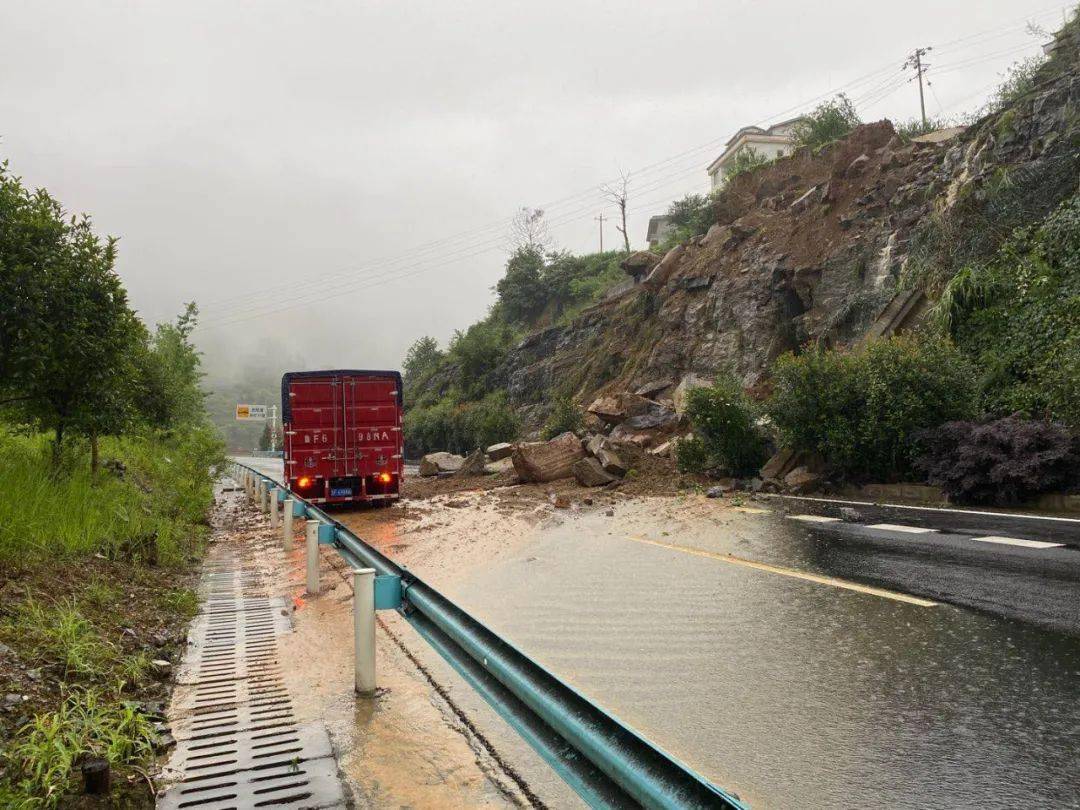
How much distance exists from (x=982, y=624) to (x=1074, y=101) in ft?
72.3

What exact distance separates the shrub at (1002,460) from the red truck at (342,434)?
36.6ft

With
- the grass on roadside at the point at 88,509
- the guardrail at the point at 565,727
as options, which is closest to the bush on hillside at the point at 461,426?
the grass on roadside at the point at 88,509

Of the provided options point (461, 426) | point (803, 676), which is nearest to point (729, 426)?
point (803, 676)

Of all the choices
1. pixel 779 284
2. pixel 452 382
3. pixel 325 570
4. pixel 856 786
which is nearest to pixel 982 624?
pixel 856 786

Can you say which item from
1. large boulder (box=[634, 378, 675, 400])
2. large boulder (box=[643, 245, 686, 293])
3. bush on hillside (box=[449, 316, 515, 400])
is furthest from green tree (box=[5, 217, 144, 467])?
bush on hillside (box=[449, 316, 515, 400])

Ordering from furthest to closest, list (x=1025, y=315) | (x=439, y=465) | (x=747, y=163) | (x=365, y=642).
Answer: (x=747, y=163) → (x=439, y=465) → (x=1025, y=315) → (x=365, y=642)

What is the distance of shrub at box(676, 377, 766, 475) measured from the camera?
18.7 m

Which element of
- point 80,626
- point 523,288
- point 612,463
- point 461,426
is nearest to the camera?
point 80,626

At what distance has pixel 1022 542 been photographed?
9203 mm

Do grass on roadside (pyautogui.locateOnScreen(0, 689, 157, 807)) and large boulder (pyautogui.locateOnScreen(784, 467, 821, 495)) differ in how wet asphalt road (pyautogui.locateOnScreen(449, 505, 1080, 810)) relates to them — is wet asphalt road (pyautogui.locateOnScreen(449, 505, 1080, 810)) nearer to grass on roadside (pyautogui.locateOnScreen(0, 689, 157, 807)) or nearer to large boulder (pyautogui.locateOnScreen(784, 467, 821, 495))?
grass on roadside (pyautogui.locateOnScreen(0, 689, 157, 807))

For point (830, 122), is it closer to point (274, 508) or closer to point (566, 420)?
point (566, 420)

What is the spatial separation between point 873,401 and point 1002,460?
3.00 meters

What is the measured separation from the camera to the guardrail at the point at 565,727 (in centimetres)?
207

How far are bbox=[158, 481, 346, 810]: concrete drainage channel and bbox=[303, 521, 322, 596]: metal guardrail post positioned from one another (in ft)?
4.00
